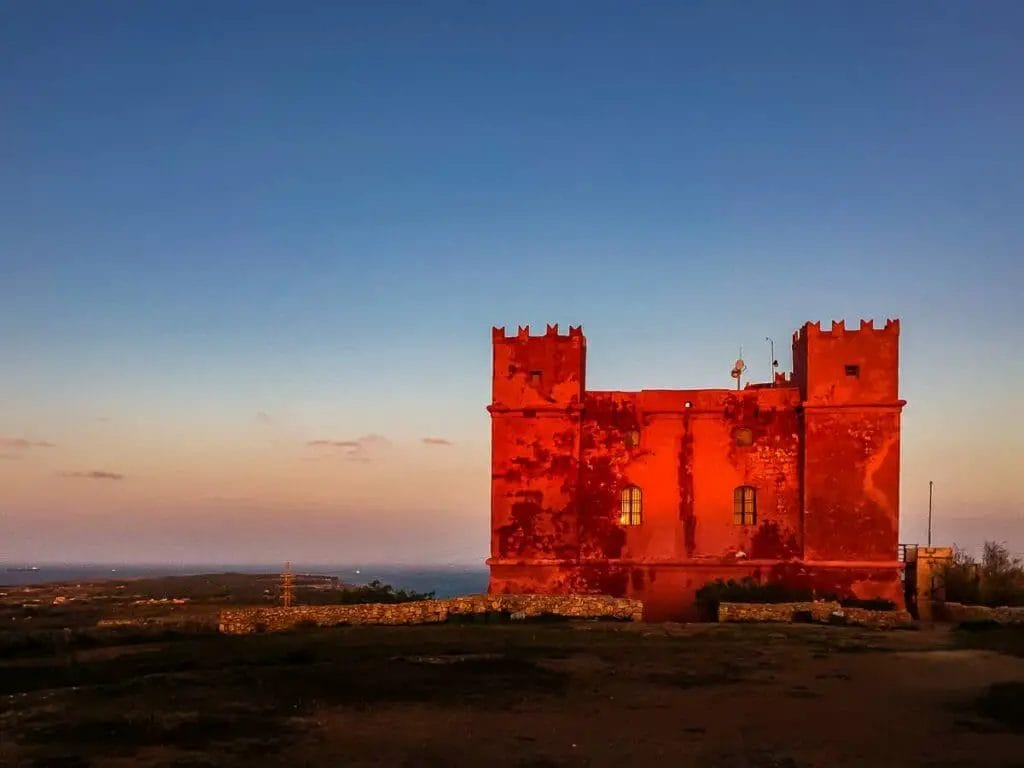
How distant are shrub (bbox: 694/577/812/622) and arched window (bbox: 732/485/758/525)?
208 centimetres

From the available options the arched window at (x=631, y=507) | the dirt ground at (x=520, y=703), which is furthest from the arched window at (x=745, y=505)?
the dirt ground at (x=520, y=703)

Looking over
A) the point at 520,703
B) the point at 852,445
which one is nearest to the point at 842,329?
the point at 852,445

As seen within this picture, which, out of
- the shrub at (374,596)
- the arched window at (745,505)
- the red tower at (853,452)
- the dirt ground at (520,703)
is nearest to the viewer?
the dirt ground at (520,703)

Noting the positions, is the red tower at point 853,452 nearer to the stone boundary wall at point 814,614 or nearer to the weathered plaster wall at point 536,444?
the stone boundary wall at point 814,614

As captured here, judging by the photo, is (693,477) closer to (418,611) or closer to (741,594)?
(741,594)

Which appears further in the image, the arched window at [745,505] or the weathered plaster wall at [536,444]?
the weathered plaster wall at [536,444]

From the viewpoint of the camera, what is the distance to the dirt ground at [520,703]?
923 cm

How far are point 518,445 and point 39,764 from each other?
21.3m

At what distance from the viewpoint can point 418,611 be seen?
23094 millimetres

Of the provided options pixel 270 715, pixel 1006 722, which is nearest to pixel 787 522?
pixel 1006 722

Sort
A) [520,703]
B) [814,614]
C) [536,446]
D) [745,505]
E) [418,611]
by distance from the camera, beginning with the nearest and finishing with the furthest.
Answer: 1. [520,703]
2. [814,614]
3. [418,611]
4. [745,505]
5. [536,446]

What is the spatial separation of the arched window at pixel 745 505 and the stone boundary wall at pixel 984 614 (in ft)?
21.0

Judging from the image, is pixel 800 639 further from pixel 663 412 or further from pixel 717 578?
pixel 663 412

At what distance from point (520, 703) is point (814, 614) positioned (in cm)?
1370
